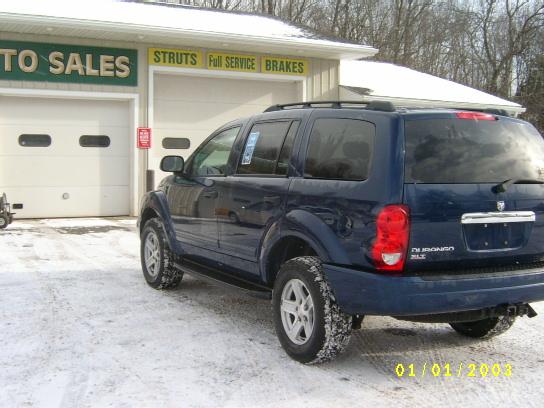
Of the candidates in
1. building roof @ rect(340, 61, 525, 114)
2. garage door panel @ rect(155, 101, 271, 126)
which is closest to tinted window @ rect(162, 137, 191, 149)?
garage door panel @ rect(155, 101, 271, 126)

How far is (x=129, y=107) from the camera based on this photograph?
13352mm

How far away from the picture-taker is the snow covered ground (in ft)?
12.6

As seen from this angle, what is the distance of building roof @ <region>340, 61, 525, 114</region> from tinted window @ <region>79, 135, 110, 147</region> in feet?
19.3

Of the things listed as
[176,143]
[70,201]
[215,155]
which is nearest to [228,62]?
[176,143]

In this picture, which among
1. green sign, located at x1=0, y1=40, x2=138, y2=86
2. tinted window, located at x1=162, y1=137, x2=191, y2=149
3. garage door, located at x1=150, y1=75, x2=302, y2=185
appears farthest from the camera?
tinted window, located at x1=162, y1=137, x2=191, y2=149

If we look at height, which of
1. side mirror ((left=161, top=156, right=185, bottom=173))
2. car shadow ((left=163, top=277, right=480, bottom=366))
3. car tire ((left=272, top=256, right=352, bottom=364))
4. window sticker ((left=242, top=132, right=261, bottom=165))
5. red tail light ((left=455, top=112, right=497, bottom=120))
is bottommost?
car shadow ((left=163, top=277, right=480, bottom=366))

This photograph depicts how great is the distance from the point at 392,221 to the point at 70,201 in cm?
1041

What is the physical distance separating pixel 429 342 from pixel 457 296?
49.8 inches

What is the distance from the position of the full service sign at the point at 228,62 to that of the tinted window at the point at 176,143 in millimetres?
1619

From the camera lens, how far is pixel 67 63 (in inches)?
490

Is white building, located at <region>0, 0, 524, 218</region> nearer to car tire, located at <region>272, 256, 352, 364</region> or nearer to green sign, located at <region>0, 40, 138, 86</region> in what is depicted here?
green sign, located at <region>0, 40, 138, 86</region>

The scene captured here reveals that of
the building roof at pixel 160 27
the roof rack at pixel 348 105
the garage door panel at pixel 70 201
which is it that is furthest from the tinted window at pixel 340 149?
the garage door panel at pixel 70 201

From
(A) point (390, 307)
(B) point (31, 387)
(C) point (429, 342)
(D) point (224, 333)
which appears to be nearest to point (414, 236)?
(A) point (390, 307)
